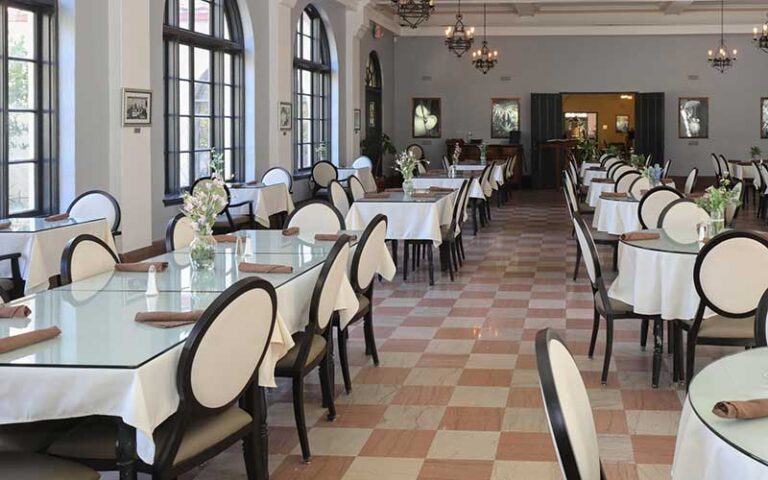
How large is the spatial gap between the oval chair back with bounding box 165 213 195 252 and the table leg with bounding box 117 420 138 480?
2865mm

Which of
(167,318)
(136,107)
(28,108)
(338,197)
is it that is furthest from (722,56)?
(167,318)

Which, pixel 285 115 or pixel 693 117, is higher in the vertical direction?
pixel 693 117

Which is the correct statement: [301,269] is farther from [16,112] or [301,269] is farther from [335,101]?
[335,101]

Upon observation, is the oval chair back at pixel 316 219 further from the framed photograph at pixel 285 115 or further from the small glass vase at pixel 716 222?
the framed photograph at pixel 285 115

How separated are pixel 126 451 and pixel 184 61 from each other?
938 cm

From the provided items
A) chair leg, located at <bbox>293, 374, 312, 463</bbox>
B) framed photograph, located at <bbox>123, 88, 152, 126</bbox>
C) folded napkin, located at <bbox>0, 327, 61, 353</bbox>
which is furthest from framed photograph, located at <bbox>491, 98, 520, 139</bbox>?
folded napkin, located at <bbox>0, 327, 61, 353</bbox>

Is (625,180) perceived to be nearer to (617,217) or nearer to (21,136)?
(617,217)

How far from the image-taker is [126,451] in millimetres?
2844

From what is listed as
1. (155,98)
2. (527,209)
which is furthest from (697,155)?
(155,98)

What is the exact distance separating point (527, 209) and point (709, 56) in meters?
6.48

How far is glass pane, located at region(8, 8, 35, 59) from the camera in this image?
823 cm

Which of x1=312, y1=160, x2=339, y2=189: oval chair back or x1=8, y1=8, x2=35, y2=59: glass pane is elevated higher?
x1=8, y1=8, x2=35, y2=59: glass pane

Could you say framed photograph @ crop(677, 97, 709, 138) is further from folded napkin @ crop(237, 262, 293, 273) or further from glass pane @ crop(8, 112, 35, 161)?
folded napkin @ crop(237, 262, 293, 273)

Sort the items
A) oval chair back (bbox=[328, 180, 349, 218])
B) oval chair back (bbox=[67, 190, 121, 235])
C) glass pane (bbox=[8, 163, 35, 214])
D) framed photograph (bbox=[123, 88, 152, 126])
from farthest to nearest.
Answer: oval chair back (bbox=[328, 180, 349, 218]) → framed photograph (bbox=[123, 88, 152, 126]) → glass pane (bbox=[8, 163, 35, 214]) → oval chair back (bbox=[67, 190, 121, 235])
